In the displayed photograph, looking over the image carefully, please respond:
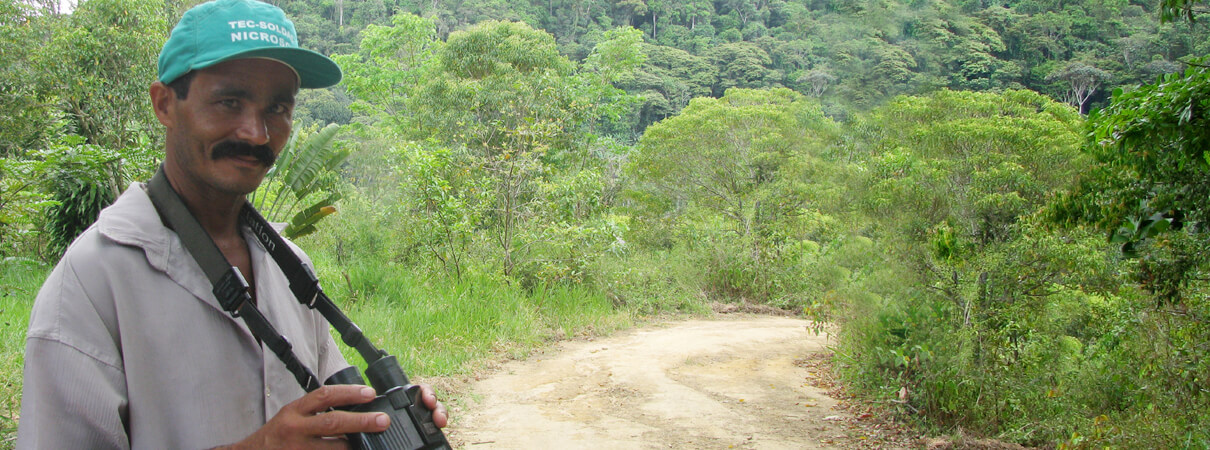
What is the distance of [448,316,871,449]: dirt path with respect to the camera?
523 centimetres

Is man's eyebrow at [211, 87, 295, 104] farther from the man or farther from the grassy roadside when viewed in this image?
the grassy roadside

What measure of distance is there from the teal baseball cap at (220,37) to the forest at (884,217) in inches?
129

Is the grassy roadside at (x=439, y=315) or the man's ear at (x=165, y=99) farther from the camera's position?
the grassy roadside at (x=439, y=315)

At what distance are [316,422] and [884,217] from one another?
6661 millimetres

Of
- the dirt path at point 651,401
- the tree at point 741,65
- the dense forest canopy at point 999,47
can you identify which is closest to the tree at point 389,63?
the tree at point 741,65

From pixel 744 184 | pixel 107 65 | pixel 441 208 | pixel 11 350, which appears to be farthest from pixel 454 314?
pixel 744 184

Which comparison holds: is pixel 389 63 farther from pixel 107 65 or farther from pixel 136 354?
pixel 136 354

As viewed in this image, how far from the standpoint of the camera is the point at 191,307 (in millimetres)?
1037

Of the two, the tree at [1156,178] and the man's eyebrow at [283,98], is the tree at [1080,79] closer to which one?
the tree at [1156,178]

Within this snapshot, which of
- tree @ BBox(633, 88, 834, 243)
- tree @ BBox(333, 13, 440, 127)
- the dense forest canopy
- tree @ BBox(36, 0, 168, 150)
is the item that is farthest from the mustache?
tree @ BBox(333, 13, 440, 127)

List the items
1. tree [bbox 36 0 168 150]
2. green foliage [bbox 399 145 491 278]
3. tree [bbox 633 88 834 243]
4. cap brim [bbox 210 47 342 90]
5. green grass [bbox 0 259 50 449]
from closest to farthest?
cap brim [bbox 210 47 342 90], green grass [bbox 0 259 50 449], tree [bbox 36 0 168 150], green foliage [bbox 399 145 491 278], tree [bbox 633 88 834 243]

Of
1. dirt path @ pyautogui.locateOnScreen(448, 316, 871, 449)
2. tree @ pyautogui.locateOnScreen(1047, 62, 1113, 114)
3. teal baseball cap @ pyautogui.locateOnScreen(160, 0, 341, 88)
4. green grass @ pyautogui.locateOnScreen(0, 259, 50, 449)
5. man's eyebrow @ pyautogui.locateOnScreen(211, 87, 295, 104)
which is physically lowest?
dirt path @ pyautogui.locateOnScreen(448, 316, 871, 449)

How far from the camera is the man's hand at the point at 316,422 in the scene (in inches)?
37.4

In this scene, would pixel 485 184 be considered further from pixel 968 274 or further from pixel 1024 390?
pixel 1024 390
